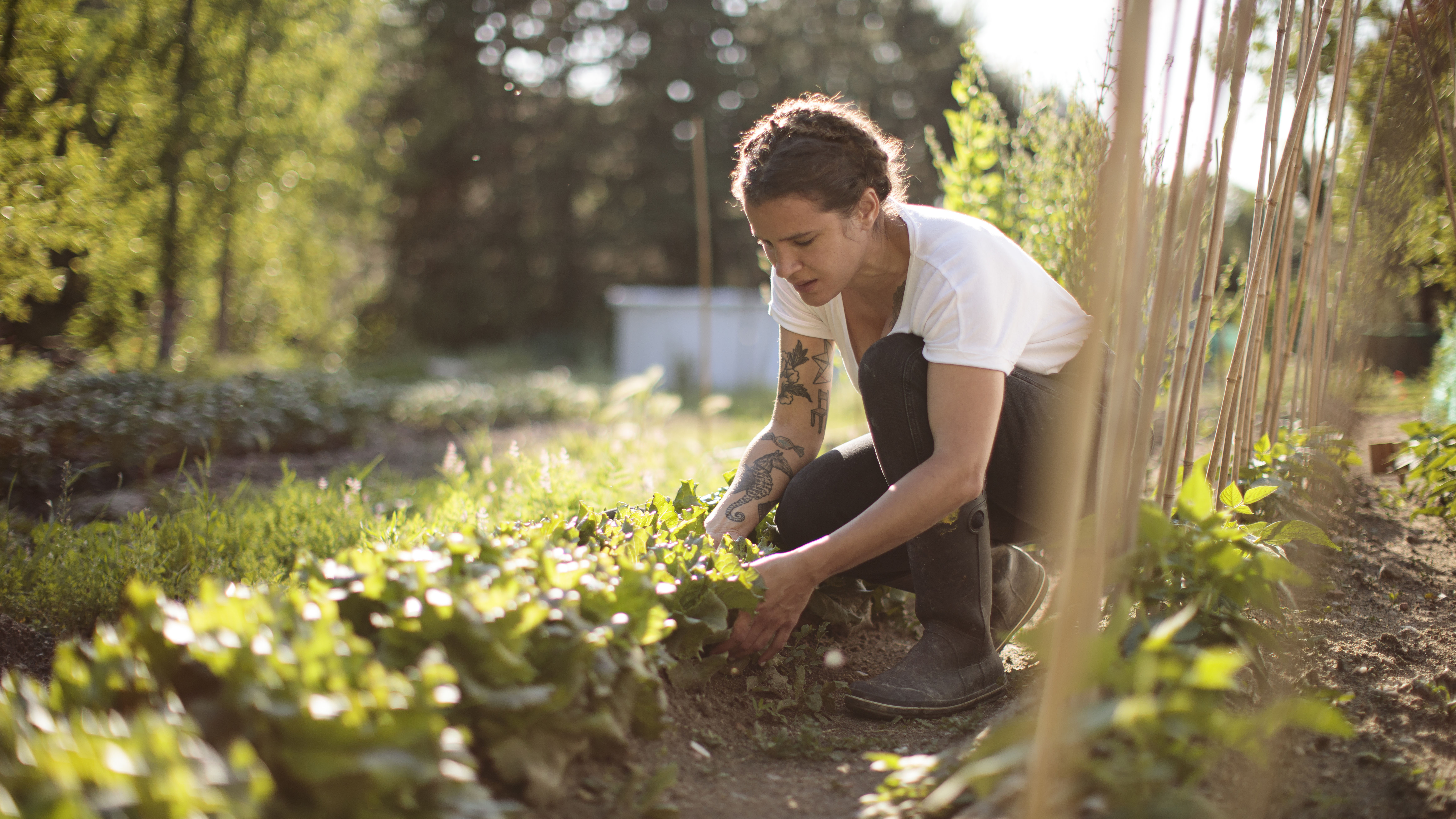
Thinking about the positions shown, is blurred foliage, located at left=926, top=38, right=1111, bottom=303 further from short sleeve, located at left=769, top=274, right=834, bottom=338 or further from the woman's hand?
the woman's hand

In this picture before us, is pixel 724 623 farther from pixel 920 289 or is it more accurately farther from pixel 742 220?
pixel 742 220

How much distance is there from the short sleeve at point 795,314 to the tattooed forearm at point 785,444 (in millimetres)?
264

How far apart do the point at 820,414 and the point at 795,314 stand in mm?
253

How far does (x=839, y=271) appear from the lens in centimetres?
176

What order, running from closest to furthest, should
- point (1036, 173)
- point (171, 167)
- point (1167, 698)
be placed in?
point (1167, 698) → point (1036, 173) → point (171, 167)

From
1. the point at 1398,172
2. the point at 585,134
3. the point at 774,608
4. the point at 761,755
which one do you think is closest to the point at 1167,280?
the point at 774,608

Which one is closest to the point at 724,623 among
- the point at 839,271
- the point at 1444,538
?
the point at 839,271

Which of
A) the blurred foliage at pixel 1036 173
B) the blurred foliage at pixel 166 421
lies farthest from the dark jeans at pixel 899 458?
the blurred foliage at pixel 166 421

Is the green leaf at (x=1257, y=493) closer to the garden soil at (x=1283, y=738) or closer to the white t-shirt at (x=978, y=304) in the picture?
the garden soil at (x=1283, y=738)

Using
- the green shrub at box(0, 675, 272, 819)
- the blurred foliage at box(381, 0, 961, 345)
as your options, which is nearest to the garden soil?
the green shrub at box(0, 675, 272, 819)

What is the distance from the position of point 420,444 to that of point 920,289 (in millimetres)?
4395

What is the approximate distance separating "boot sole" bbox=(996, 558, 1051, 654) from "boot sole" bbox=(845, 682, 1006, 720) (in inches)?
11.1

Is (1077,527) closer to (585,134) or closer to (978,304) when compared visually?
(978,304)

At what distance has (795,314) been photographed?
2098 millimetres
